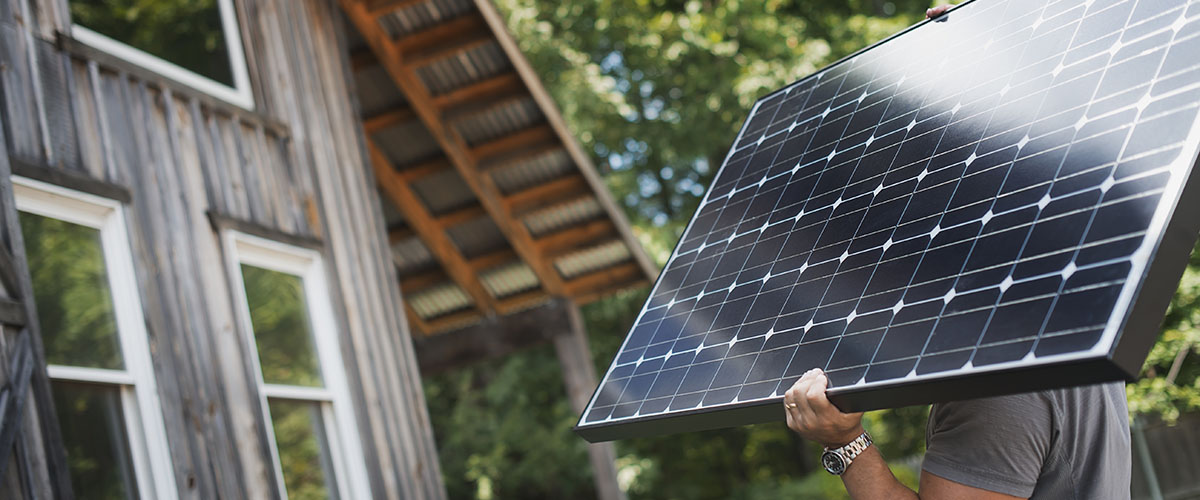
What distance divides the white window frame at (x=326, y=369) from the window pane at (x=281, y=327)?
2.0 inches

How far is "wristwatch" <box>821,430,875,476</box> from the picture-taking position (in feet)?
9.41

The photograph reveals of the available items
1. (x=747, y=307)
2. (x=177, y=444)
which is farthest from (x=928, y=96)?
(x=177, y=444)

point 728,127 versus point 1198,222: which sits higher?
point 728,127

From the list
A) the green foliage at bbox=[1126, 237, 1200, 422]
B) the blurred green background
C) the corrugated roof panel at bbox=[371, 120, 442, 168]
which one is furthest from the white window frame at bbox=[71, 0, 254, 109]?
the blurred green background

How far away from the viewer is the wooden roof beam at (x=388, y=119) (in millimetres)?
11570

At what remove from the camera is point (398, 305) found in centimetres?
880

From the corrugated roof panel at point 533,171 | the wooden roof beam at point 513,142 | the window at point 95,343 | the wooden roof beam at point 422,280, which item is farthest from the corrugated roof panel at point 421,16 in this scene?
the window at point 95,343

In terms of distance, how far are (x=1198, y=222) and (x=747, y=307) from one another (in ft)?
4.00

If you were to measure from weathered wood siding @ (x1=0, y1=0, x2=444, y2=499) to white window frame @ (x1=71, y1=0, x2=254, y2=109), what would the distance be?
96mm

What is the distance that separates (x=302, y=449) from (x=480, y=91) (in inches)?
192

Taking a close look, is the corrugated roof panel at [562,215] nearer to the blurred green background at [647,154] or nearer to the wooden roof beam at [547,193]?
the wooden roof beam at [547,193]

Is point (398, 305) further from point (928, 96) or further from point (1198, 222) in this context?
point (1198, 222)

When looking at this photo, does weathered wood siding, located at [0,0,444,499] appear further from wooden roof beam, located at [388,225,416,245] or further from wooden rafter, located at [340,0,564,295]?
wooden roof beam, located at [388,225,416,245]

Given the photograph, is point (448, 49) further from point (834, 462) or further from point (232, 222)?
point (834, 462)
